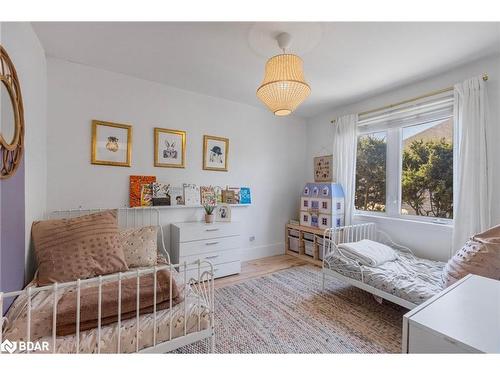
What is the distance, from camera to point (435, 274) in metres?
1.96

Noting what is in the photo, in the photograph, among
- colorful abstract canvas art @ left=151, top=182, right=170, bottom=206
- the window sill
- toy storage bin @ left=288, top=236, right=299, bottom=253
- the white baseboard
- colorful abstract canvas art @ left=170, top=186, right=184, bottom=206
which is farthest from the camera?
toy storage bin @ left=288, top=236, right=299, bottom=253

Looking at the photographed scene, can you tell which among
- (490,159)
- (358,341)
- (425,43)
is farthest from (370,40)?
Answer: (358,341)

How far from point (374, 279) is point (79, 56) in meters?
3.37

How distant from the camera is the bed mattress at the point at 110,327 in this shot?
1045mm

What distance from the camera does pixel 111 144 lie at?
2412 millimetres

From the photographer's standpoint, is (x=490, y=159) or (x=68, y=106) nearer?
(x=490, y=159)

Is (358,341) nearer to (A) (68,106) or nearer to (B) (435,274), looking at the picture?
(B) (435,274)

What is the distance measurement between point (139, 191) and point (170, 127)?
0.86 meters

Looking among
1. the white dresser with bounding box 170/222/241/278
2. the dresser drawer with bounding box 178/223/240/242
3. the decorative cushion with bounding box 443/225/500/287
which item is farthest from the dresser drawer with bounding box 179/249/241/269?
the decorative cushion with bounding box 443/225/500/287

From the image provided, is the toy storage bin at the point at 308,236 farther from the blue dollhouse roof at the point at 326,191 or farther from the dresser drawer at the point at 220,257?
the dresser drawer at the point at 220,257

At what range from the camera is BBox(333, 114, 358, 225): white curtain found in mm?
3039

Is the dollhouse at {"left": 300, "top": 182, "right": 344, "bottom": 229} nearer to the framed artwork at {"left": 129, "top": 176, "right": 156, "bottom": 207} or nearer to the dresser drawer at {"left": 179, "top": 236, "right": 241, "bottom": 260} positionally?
the dresser drawer at {"left": 179, "top": 236, "right": 241, "bottom": 260}

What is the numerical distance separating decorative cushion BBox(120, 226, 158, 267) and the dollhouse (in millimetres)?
2144

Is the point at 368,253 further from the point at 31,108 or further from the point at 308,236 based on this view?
the point at 31,108
